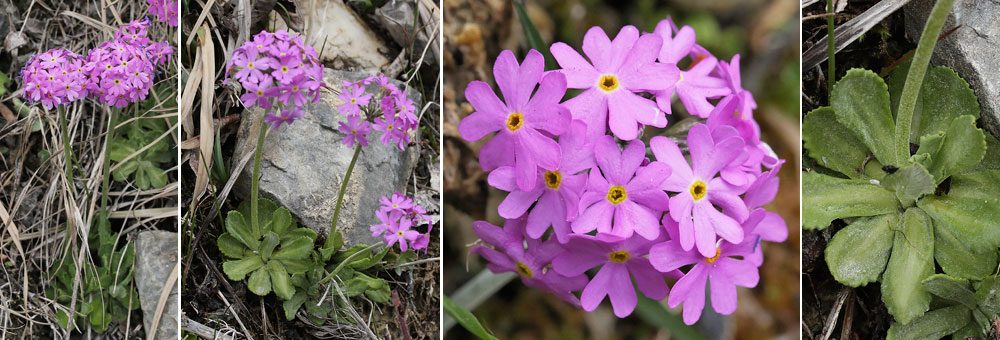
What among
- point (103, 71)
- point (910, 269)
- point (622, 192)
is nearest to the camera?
point (622, 192)

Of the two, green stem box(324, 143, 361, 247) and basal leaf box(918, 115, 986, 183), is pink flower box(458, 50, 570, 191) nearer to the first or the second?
green stem box(324, 143, 361, 247)

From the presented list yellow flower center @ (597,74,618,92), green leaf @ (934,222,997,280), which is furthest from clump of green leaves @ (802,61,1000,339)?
yellow flower center @ (597,74,618,92)

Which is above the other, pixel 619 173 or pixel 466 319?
pixel 619 173

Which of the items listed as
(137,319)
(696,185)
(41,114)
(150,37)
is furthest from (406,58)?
(41,114)

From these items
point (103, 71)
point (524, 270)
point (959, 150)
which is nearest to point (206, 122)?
point (103, 71)

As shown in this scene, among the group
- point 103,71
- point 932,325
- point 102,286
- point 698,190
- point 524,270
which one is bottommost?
point 102,286

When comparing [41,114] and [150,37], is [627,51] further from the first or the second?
[41,114]

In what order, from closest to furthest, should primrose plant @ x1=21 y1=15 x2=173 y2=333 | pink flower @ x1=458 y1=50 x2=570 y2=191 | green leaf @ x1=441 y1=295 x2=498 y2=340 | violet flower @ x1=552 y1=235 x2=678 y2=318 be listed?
pink flower @ x1=458 y1=50 x2=570 y2=191 → violet flower @ x1=552 y1=235 x2=678 y2=318 → green leaf @ x1=441 y1=295 x2=498 y2=340 → primrose plant @ x1=21 y1=15 x2=173 y2=333

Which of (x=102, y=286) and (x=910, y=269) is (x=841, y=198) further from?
(x=102, y=286)
